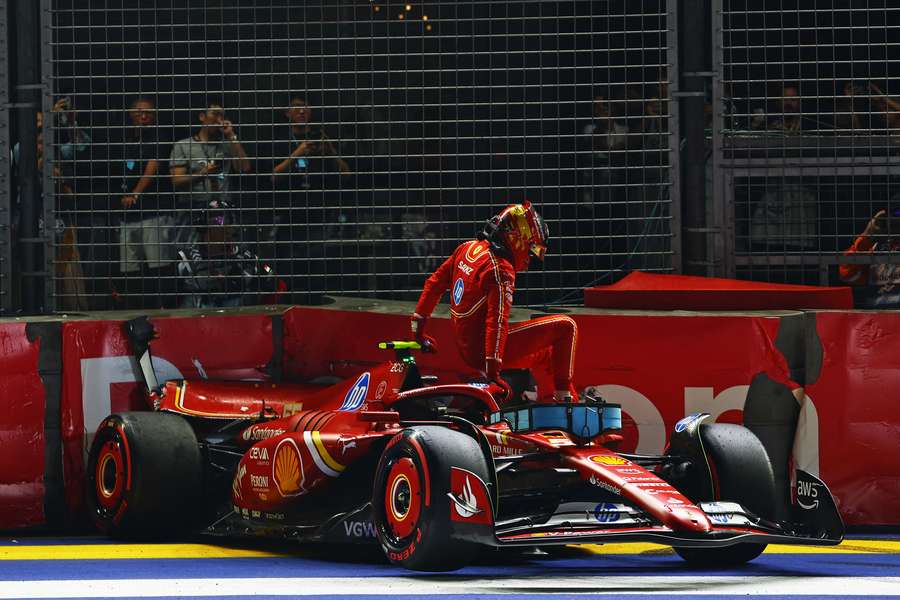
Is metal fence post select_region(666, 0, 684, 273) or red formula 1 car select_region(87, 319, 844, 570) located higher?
metal fence post select_region(666, 0, 684, 273)

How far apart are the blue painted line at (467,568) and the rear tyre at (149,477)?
82 centimetres

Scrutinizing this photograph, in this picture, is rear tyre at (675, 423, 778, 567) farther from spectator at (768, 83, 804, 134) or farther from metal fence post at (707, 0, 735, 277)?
spectator at (768, 83, 804, 134)

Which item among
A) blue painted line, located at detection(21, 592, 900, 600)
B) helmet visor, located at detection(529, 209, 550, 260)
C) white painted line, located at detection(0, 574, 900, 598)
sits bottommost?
white painted line, located at detection(0, 574, 900, 598)

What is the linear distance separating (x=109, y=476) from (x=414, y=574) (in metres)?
2.78

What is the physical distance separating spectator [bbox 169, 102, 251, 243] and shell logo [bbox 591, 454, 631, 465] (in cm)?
414

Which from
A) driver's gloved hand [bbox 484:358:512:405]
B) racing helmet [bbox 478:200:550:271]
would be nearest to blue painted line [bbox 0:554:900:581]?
driver's gloved hand [bbox 484:358:512:405]

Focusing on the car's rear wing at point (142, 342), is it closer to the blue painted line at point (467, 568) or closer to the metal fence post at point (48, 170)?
the metal fence post at point (48, 170)

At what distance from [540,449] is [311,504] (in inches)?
52.9

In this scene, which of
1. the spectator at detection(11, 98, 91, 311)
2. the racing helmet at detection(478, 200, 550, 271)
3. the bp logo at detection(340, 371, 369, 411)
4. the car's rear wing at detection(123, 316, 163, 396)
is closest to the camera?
A: the bp logo at detection(340, 371, 369, 411)

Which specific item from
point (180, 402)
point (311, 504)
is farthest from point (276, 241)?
point (311, 504)

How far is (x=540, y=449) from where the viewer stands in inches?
316

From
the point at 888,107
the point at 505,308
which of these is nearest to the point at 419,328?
the point at 505,308

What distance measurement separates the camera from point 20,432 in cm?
952

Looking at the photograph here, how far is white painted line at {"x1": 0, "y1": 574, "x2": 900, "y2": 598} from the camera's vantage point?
6.82 metres
